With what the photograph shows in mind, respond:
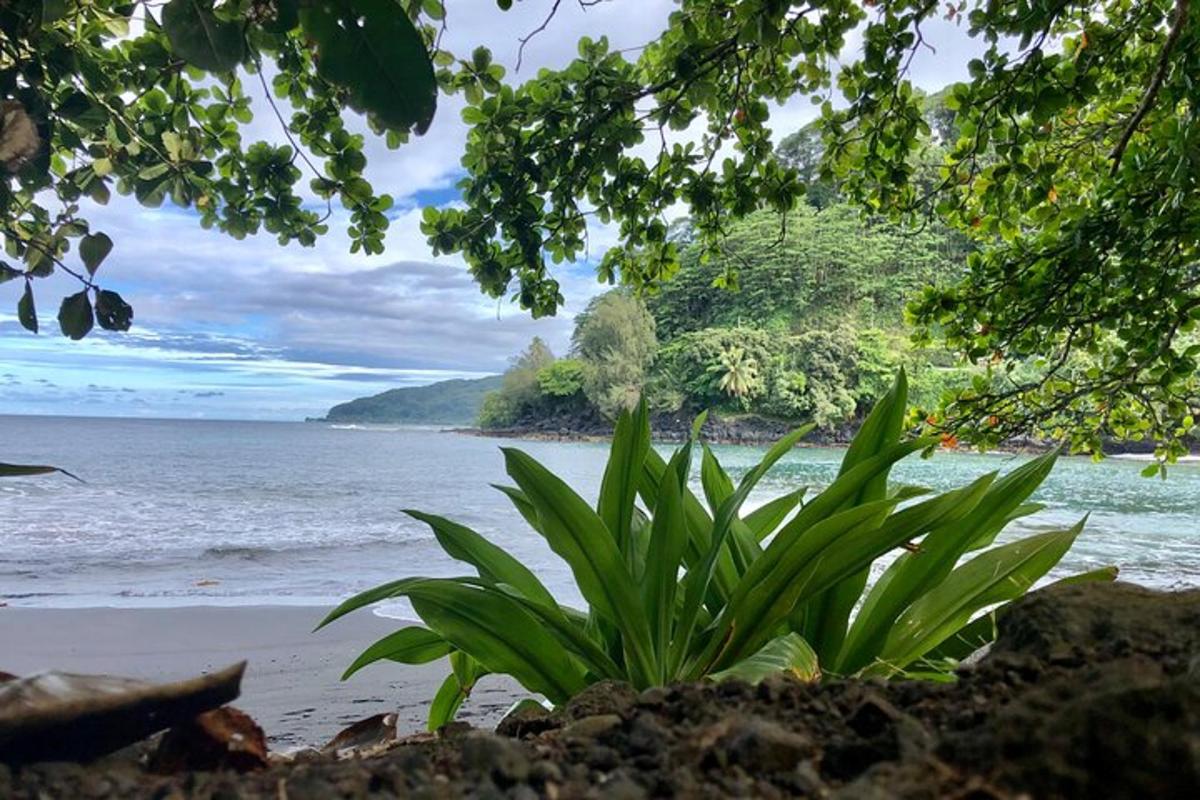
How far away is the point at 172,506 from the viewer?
10.7 metres

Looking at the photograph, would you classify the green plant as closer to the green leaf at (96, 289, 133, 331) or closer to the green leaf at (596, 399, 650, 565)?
the green leaf at (596, 399, 650, 565)

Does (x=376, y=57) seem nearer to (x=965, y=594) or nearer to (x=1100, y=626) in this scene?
(x=1100, y=626)

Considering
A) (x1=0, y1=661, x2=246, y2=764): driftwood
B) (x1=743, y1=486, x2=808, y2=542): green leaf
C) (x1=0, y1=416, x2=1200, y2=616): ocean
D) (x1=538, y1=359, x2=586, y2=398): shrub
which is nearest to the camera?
(x1=0, y1=661, x2=246, y2=764): driftwood

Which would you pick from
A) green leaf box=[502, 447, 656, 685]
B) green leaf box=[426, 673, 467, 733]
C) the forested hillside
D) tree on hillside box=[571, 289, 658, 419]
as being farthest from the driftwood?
tree on hillside box=[571, 289, 658, 419]

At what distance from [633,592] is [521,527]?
317 inches

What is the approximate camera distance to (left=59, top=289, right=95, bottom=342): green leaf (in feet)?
3.19

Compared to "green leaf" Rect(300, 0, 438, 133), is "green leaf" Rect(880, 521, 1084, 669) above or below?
below

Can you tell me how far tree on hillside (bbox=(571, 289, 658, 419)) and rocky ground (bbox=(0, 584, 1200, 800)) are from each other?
85.8 feet

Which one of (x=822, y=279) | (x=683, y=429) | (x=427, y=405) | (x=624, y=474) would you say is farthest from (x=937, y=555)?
(x=427, y=405)

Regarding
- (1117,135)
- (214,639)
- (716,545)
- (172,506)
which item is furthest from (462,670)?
(172,506)

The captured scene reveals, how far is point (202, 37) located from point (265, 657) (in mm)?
3530

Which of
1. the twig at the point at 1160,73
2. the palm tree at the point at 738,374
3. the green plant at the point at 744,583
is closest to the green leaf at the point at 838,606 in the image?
the green plant at the point at 744,583

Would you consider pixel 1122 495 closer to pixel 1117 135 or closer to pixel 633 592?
pixel 1117 135

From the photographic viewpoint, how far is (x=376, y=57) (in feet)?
1.95
